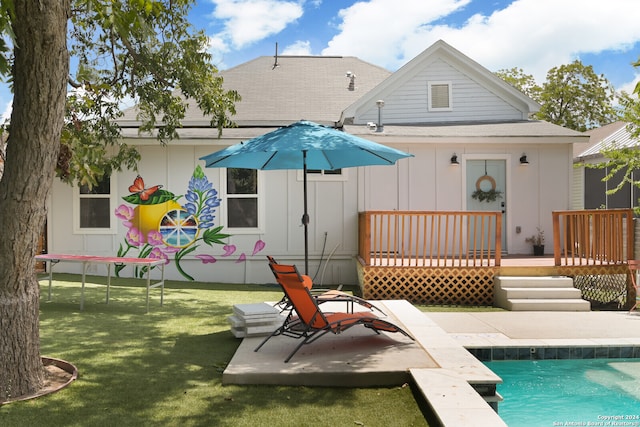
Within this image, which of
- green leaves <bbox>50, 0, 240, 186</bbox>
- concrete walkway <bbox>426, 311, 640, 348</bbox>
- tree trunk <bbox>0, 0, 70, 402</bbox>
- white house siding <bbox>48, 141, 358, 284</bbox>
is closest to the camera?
tree trunk <bbox>0, 0, 70, 402</bbox>

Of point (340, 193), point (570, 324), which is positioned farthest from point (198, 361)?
point (340, 193)

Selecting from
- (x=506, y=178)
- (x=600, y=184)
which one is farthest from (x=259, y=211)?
(x=600, y=184)

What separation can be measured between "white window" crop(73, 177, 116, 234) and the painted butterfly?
470 millimetres

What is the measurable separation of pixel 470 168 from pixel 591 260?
3.36 m

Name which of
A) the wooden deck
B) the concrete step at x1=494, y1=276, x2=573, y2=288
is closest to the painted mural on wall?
the wooden deck

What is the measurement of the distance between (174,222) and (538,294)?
7.77 m

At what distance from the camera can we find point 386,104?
1384cm

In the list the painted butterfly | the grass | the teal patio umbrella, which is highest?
the teal patio umbrella

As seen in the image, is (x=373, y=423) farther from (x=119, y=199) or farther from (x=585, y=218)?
(x=119, y=199)

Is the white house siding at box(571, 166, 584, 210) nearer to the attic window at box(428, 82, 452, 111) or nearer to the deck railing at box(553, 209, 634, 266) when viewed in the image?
the attic window at box(428, 82, 452, 111)

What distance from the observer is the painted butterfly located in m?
12.7

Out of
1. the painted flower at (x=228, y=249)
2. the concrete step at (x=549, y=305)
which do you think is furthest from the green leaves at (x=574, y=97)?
the concrete step at (x=549, y=305)

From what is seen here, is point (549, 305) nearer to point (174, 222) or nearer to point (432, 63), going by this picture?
point (432, 63)

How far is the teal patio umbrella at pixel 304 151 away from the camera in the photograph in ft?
21.3
